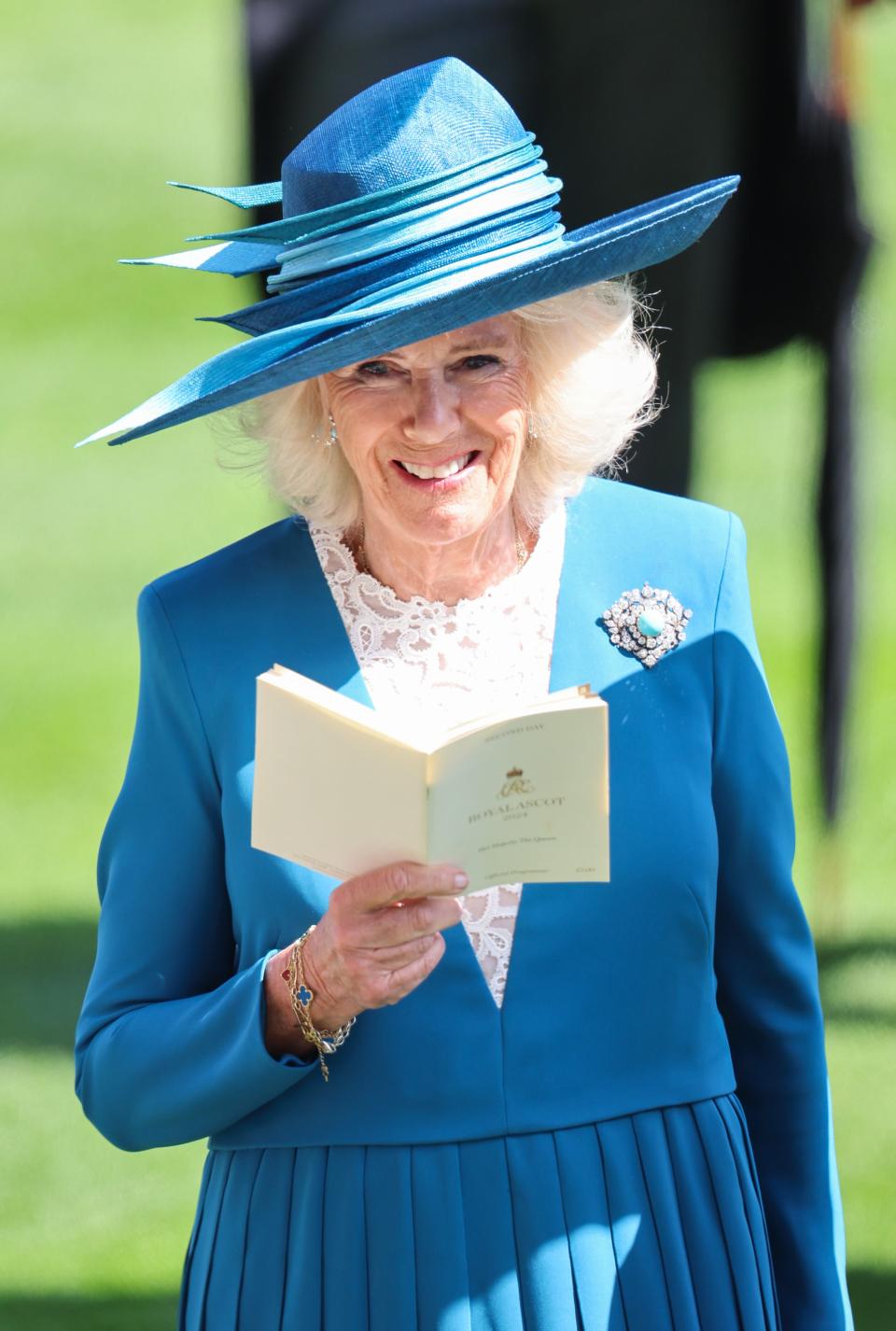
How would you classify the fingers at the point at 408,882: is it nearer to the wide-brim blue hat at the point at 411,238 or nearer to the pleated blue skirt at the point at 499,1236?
the pleated blue skirt at the point at 499,1236

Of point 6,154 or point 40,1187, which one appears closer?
point 40,1187

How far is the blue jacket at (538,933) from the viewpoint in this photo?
2598 millimetres

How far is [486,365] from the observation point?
2699 millimetres

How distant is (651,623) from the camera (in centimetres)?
272

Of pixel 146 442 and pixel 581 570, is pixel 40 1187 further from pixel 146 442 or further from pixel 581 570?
pixel 146 442

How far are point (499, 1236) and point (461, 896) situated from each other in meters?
0.42

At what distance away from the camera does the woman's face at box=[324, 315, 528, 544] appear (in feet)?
8.68

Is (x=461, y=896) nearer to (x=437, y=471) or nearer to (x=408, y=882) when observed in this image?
(x=408, y=882)

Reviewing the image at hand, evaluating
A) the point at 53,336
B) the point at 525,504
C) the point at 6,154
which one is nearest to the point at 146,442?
the point at 53,336

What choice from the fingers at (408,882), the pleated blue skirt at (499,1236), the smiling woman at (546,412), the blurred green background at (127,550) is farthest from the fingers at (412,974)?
the blurred green background at (127,550)

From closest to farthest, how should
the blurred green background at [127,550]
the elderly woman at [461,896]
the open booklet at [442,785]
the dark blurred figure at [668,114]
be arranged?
the open booklet at [442,785]
the elderly woman at [461,896]
the dark blurred figure at [668,114]
the blurred green background at [127,550]

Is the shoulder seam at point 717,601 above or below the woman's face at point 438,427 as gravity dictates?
below

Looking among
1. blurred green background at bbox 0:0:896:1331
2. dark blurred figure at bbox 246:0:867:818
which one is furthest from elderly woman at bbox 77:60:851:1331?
dark blurred figure at bbox 246:0:867:818

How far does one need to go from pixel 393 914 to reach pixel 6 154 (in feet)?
58.8
